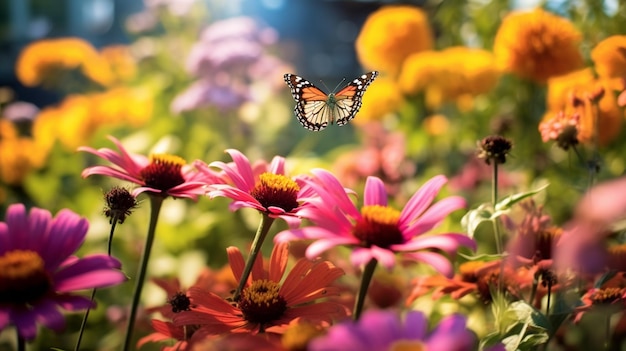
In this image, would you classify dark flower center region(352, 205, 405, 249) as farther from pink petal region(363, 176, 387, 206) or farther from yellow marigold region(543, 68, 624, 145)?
yellow marigold region(543, 68, 624, 145)

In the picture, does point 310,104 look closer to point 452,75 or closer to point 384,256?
point 384,256

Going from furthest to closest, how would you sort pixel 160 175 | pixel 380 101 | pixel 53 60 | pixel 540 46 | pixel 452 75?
pixel 53 60 → pixel 380 101 → pixel 452 75 → pixel 540 46 → pixel 160 175

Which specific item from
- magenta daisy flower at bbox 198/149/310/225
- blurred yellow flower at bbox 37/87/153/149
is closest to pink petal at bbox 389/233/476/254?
magenta daisy flower at bbox 198/149/310/225

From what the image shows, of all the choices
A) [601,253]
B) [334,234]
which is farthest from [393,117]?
[601,253]

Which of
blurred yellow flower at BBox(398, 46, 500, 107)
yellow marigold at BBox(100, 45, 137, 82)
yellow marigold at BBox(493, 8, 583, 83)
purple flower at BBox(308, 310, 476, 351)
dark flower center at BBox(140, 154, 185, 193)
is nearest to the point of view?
purple flower at BBox(308, 310, 476, 351)

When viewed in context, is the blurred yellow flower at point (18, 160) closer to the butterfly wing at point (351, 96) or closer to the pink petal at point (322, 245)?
the butterfly wing at point (351, 96)

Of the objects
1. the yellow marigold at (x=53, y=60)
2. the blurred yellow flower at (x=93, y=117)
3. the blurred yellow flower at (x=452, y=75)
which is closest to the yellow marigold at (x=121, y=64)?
the yellow marigold at (x=53, y=60)

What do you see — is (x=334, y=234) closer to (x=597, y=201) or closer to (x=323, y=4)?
(x=597, y=201)

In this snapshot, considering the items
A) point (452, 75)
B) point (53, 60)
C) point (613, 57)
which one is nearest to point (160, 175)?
point (613, 57)
